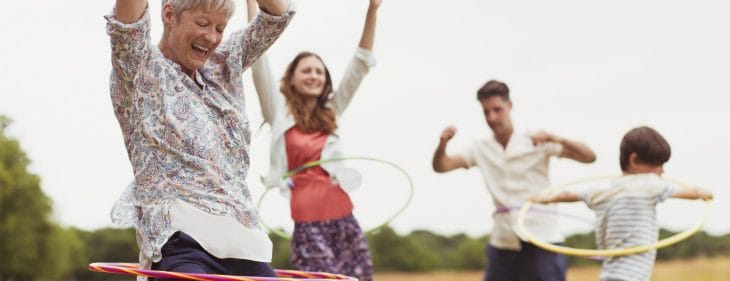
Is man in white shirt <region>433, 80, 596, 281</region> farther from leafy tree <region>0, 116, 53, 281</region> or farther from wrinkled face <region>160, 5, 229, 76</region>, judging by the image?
leafy tree <region>0, 116, 53, 281</region>

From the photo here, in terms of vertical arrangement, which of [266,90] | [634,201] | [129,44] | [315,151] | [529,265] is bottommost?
[529,265]

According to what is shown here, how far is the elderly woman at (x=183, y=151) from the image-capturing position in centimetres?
382

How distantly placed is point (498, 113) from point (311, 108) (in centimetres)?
151

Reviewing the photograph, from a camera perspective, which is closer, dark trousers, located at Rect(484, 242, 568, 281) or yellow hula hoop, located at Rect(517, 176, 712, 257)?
yellow hula hoop, located at Rect(517, 176, 712, 257)

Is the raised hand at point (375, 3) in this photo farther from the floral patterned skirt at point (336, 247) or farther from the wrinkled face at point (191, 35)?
the wrinkled face at point (191, 35)

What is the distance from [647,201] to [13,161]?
1460 cm

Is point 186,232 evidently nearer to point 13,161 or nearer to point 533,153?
point 533,153

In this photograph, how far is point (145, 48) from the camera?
381 cm

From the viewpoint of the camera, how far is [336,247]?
265 inches

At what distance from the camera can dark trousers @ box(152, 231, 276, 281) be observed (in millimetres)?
3771

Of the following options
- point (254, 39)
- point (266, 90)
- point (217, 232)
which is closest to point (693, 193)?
point (266, 90)

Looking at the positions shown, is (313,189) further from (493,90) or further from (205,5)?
(205,5)

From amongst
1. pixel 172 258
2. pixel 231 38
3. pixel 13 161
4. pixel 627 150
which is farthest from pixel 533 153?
pixel 13 161

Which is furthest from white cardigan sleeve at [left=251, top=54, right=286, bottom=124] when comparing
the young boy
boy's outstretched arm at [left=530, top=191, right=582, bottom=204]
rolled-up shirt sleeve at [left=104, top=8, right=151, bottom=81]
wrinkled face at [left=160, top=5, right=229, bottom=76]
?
rolled-up shirt sleeve at [left=104, top=8, right=151, bottom=81]
